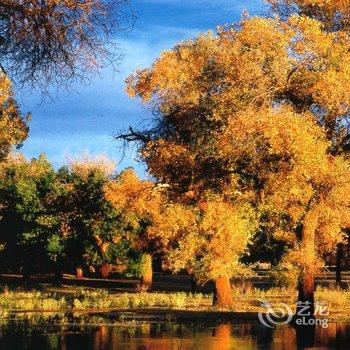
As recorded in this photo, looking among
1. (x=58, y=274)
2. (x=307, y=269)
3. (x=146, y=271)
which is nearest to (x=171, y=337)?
(x=307, y=269)

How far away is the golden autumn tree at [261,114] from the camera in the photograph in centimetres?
1928

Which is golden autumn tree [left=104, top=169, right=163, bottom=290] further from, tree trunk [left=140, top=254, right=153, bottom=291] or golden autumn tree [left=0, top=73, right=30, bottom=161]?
golden autumn tree [left=0, top=73, right=30, bottom=161]

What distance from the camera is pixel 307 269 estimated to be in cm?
2191

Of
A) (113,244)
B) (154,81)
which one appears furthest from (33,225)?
(154,81)

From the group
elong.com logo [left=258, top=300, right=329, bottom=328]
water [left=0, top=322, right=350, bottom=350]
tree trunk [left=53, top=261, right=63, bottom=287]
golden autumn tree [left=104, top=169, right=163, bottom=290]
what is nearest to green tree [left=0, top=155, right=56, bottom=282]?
tree trunk [left=53, top=261, right=63, bottom=287]

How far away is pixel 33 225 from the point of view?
52.1 m

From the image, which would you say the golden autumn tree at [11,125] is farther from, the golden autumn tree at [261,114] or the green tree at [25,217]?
the green tree at [25,217]

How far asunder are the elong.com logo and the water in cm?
49

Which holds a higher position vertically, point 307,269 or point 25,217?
point 25,217

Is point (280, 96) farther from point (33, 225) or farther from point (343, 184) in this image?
point (33, 225)

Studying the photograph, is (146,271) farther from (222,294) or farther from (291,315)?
(291,315)

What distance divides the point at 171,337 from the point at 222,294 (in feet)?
40.9

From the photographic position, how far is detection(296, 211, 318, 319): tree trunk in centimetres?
2144

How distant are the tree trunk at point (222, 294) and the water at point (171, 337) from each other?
7572 millimetres
